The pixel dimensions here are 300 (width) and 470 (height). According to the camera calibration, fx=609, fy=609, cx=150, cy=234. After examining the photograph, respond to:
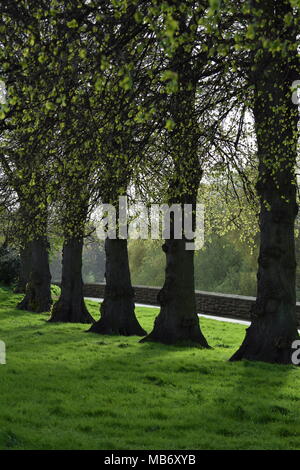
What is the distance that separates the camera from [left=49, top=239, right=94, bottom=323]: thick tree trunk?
2214cm

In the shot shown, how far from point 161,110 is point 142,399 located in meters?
4.72

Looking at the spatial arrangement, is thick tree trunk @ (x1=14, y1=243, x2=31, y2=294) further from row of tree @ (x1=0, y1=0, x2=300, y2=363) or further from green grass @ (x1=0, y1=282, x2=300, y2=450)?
green grass @ (x1=0, y1=282, x2=300, y2=450)

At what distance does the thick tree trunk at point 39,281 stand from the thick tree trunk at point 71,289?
3.32 m

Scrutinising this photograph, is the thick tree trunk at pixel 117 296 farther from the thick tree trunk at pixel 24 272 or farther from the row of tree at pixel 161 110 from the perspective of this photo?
the thick tree trunk at pixel 24 272

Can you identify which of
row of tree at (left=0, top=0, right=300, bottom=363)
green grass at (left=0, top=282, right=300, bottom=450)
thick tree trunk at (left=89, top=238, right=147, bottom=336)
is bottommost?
green grass at (left=0, top=282, right=300, bottom=450)

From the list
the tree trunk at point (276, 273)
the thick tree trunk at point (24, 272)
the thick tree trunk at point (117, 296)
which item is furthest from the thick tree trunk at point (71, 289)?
the tree trunk at point (276, 273)

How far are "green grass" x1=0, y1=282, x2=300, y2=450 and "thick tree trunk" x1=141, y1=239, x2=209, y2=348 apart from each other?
0.71 metres

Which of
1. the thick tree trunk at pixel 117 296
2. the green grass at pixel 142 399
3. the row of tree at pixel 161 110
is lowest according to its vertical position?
the green grass at pixel 142 399

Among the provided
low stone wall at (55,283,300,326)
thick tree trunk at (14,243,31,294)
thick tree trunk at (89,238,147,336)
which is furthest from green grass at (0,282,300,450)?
thick tree trunk at (14,243,31,294)

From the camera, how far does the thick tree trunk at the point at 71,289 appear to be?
22141 millimetres

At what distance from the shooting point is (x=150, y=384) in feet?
35.2
